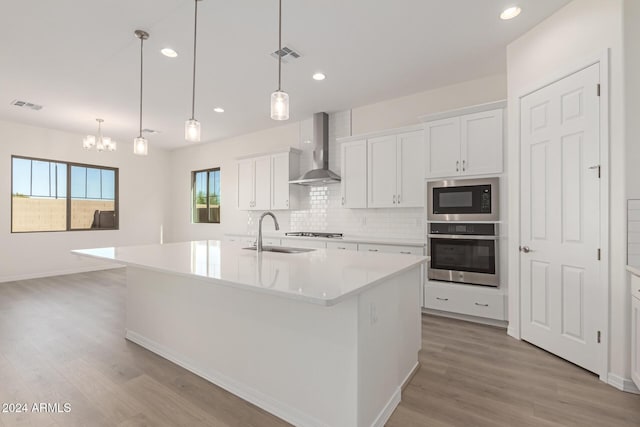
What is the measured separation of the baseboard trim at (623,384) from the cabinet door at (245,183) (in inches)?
204

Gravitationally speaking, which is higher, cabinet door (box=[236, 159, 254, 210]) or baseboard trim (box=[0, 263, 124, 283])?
cabinet door (box=[236, 159, 254, 210])

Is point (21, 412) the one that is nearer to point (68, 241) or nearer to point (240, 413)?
point (240, 413)

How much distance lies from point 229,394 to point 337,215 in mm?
3382

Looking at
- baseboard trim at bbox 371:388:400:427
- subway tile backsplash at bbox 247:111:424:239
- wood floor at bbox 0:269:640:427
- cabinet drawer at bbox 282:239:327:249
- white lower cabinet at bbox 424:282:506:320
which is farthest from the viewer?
cabinet drawer at bbox 282:239:327:249

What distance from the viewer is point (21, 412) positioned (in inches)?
72.8

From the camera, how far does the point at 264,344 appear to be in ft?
6.32

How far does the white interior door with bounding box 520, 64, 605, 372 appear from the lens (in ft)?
7.68

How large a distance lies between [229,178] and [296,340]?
18.1 feet

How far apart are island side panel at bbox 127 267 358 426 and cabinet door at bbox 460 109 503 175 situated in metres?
2.66

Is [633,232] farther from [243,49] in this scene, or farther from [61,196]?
[61,196]

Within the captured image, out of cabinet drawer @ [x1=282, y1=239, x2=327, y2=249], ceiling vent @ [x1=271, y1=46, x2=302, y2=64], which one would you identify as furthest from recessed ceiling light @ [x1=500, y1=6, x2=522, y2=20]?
cabinet drawer @ [x1=282, y1=239, x2=327, y2=249]

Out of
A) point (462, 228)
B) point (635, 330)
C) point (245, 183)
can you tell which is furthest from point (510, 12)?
point (245, 183)

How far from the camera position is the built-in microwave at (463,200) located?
3346 millimetres

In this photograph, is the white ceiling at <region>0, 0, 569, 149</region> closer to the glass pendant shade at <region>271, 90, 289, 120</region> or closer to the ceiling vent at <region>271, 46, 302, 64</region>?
the ceiling vent at <region>271, 46, 302, 64</region>
